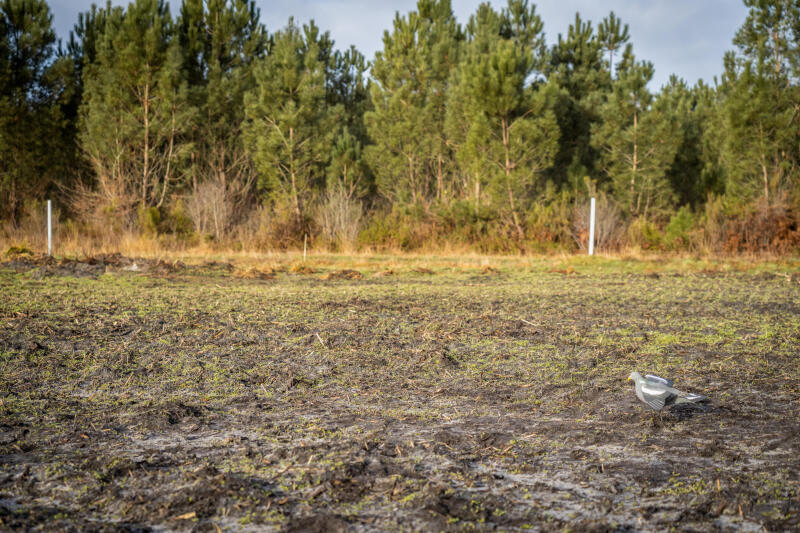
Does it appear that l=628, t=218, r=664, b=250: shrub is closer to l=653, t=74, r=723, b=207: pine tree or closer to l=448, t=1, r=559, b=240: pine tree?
l=448, t=1, r=559, b=240: pine tree

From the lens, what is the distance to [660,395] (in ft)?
11.5

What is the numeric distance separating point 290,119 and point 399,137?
4.70 m

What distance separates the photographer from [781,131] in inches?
782

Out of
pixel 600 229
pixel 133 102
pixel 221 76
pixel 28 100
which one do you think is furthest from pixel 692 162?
pixel 28 100

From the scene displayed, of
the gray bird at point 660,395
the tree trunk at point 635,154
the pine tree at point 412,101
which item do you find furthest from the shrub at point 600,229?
the gray bird at point 660,395

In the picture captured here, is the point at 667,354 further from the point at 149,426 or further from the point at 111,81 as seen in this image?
the point at 111,81

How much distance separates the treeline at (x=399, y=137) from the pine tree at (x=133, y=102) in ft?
0.25

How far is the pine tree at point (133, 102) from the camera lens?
74.6 feet

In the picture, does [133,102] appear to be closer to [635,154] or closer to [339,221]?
[339,221]

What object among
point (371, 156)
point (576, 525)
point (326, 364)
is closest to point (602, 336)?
point (326, 364)

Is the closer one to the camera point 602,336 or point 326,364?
point 326,364

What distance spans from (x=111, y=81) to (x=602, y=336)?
71.5 feet

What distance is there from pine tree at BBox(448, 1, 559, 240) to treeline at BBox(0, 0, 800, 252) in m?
0.07

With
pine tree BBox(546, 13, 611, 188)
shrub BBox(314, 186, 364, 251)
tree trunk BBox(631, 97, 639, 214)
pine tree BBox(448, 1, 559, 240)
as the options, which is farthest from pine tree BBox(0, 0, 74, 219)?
tree trunk BBox(631, 97, 639, 214)
